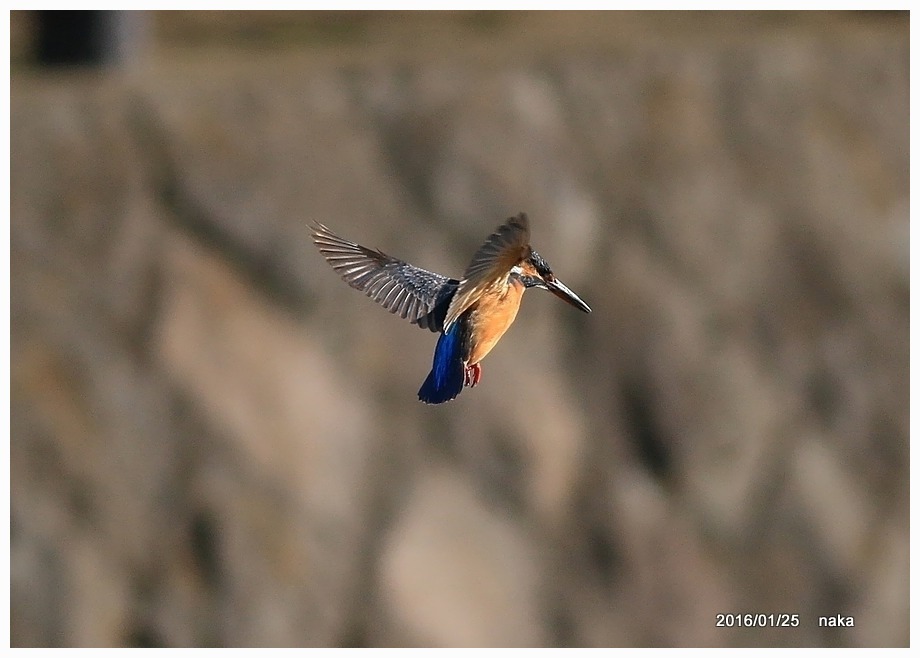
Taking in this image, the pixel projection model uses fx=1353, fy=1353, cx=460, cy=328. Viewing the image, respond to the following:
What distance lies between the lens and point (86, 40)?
2365 mm

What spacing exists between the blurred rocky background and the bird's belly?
5.16 ft

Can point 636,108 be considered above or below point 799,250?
above

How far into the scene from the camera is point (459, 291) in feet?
1.42

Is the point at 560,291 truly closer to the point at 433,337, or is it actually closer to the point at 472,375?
the point at 472,375

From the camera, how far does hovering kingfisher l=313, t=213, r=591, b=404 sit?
41 centimetres

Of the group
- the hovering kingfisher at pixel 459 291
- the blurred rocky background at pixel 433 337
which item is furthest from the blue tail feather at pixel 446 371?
the blurred rocky background at pixel 433 337

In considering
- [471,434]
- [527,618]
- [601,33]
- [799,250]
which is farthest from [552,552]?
[601,33]

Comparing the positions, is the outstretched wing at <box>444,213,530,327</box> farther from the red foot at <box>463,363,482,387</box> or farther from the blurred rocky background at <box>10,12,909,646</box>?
the blurred rocky background at <box>10,12,909,646</box>

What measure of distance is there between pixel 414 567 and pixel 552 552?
0.29 m

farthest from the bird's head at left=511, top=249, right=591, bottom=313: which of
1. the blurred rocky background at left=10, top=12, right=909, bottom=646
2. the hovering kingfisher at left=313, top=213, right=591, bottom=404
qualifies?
the blurred rocky background at left=10, top=12, right=909, bottom=646

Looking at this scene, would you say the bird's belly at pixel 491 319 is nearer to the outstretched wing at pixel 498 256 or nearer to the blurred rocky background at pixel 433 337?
the outstretched wing at pixel 498 256

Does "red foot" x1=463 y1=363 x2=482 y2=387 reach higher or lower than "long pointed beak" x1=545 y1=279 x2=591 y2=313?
lower

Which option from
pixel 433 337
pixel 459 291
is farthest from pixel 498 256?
pixel 433 337

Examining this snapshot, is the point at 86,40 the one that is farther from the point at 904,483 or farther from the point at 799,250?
the point at 904,483
